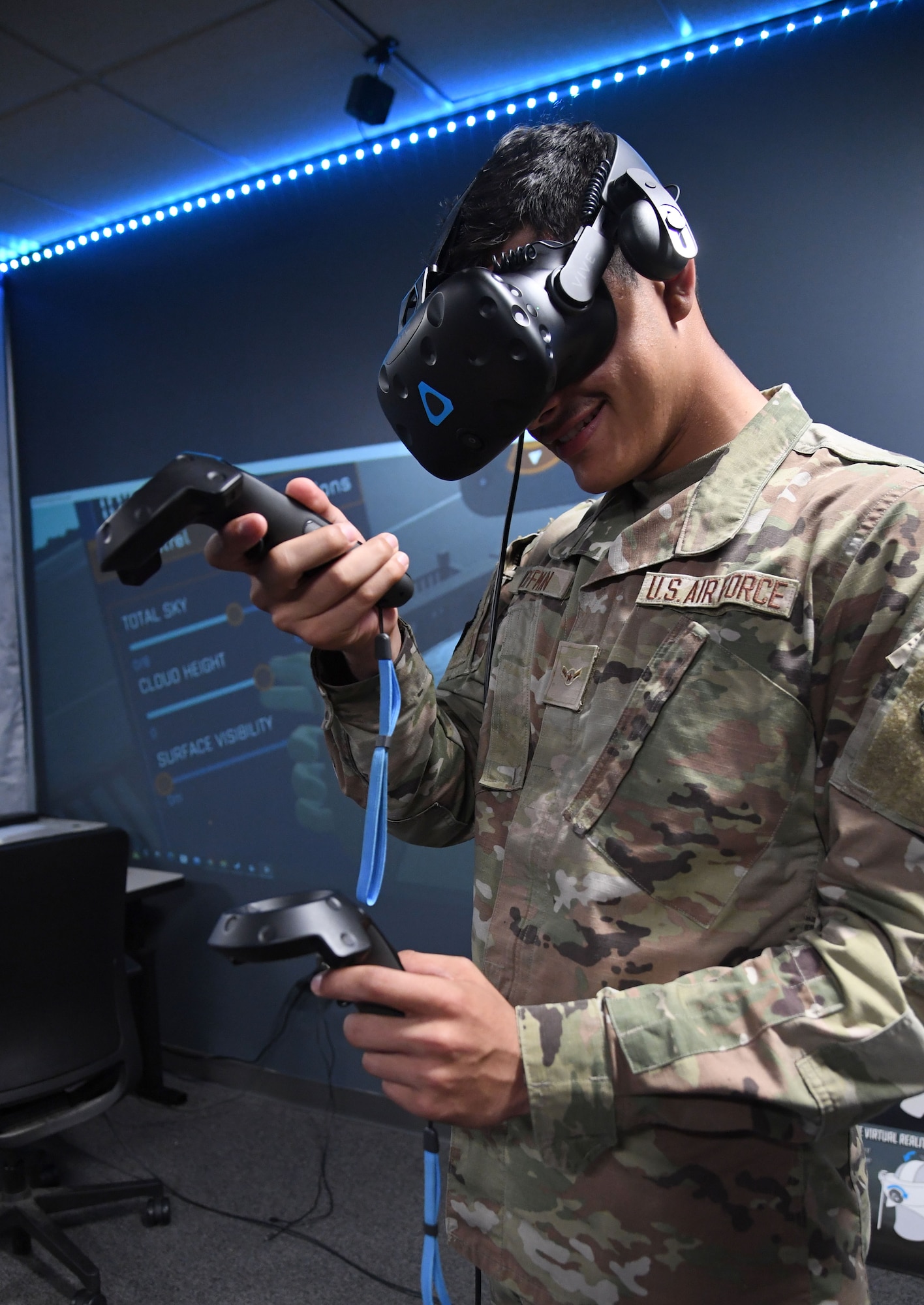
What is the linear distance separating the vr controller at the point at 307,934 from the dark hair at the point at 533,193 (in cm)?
58

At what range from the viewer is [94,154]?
2436mm

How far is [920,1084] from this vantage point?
0.56 m

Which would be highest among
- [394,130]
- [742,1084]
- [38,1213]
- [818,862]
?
[394,130]

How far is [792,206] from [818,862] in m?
1.71

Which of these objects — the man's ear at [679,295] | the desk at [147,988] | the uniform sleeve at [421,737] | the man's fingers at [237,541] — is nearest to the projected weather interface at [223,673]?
the desk at [147,988]

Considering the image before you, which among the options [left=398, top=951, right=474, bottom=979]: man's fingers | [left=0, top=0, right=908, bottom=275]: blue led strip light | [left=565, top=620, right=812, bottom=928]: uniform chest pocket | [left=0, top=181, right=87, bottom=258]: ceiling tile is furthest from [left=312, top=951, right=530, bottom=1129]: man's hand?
[left=0, top=181, right=87, bottom=258]: ceiling tile

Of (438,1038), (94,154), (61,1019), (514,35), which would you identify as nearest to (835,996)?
(438,1038)

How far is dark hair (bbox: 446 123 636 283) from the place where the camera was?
76 cm

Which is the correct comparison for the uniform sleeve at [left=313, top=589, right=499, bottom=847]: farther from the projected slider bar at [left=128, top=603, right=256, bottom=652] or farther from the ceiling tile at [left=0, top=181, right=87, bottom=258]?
Answer: the ceiling tile at [left=0, top=181, right=87, bottom=258]

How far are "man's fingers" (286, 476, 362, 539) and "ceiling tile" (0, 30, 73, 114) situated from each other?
1929mm

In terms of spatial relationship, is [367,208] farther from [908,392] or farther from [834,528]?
[834,528]

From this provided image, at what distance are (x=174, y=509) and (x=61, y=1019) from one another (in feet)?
5.44

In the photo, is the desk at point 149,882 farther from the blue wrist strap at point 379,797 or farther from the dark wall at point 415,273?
the blue wrist strap at point 379,797

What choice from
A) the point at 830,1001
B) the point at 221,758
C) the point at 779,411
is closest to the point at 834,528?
the point at 779,411
